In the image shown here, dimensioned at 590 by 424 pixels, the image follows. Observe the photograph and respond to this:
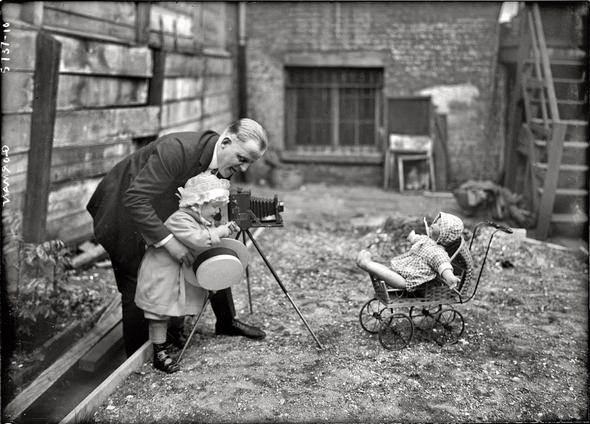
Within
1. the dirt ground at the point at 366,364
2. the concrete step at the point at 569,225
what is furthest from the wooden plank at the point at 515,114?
the dirt ground at the point at 366,364

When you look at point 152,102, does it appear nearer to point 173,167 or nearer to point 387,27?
point 173,167

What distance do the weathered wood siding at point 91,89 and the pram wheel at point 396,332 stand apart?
126 inches

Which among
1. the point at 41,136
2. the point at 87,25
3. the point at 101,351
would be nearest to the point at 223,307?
the point at 101,351

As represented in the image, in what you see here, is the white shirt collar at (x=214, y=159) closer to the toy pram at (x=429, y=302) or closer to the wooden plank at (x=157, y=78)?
the toy pram at (x=429, y=302)

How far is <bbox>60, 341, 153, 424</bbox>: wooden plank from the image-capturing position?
3512mm

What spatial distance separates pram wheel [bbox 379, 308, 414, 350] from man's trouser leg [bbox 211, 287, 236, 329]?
3.69 feet

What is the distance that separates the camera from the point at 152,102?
300 inches

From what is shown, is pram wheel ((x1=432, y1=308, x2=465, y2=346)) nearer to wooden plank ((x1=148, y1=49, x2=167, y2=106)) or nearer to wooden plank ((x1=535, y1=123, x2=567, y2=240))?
wooden plank ((x1=535, y1=123, x2=567, y2=240))

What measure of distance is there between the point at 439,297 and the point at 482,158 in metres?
Result: 7.61

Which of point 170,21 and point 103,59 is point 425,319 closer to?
point 103,59

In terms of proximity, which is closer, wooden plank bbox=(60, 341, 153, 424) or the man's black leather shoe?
wooden plank bbox=(60, 341, 153, 424)

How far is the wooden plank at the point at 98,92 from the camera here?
587 centimetres

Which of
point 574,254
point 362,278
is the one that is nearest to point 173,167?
point 362,278

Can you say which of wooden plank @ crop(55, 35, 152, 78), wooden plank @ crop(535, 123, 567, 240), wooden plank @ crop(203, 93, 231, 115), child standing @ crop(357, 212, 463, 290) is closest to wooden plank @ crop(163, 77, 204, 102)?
wooden plank @ crop(203, 93, 231, 115)
